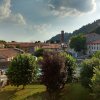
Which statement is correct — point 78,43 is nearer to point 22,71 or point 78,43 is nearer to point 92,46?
point 92,46

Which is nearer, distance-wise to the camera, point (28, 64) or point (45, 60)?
point (45, 60)

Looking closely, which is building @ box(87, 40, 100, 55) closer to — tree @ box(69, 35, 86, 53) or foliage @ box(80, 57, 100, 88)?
tree @ box(69, 35, 86, 53)

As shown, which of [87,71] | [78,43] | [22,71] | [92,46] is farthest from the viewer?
[92,46]

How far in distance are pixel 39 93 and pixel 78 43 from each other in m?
73.1

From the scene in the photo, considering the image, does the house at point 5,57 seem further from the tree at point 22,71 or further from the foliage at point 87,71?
the foliage at point 87,71

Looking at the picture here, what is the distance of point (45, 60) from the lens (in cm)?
6016

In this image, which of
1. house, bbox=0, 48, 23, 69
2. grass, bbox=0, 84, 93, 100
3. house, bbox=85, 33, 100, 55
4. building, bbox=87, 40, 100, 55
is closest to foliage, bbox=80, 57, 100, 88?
grass, bbox=0, 84, 93, 100

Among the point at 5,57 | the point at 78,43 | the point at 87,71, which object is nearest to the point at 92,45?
the point at 78,43

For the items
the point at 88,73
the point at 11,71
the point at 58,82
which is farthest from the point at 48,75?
the point at 11,71

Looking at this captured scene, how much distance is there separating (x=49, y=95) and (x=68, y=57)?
43.1 ft

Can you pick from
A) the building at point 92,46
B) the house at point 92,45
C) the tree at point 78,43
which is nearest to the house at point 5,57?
the tree at point 78,43

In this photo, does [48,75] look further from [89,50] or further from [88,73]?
[89,50]

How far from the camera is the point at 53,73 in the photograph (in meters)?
59.2

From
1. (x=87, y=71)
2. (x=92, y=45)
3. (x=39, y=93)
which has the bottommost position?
(x=39, y=93)
